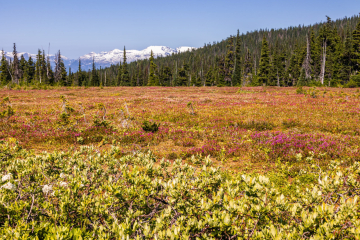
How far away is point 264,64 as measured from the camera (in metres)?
66.4

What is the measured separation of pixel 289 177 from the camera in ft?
21.9

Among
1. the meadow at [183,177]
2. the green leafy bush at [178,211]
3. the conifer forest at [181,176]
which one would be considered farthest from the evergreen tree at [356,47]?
the green leafy bush at [178,211]

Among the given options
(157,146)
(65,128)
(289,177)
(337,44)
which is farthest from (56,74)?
(337,44)

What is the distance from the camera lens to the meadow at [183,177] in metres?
2.39

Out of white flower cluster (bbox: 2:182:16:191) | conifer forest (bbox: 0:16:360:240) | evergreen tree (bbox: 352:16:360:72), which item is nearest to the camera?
conifer forest (bbox: 0:16:360:240)

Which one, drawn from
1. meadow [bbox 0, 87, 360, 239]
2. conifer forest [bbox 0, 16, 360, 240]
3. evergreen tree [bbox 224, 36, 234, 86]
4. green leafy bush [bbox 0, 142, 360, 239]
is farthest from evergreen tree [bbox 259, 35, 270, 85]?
green leafy bush [bbox 0, 142, 360, 239]

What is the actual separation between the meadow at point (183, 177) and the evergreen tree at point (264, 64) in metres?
55.9

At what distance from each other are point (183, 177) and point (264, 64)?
7225 centimetres

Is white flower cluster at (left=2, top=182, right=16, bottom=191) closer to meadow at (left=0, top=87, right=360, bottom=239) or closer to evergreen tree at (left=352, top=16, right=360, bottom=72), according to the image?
meadow at (left=0, top=87, right=360, bottom=239)

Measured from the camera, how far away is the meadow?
2.39 meters

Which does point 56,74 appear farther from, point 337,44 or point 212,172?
point 337,44

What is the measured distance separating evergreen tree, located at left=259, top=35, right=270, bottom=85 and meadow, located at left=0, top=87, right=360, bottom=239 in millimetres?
55938

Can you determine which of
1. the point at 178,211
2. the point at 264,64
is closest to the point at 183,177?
the point at 178,211

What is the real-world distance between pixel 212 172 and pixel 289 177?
186 inches
